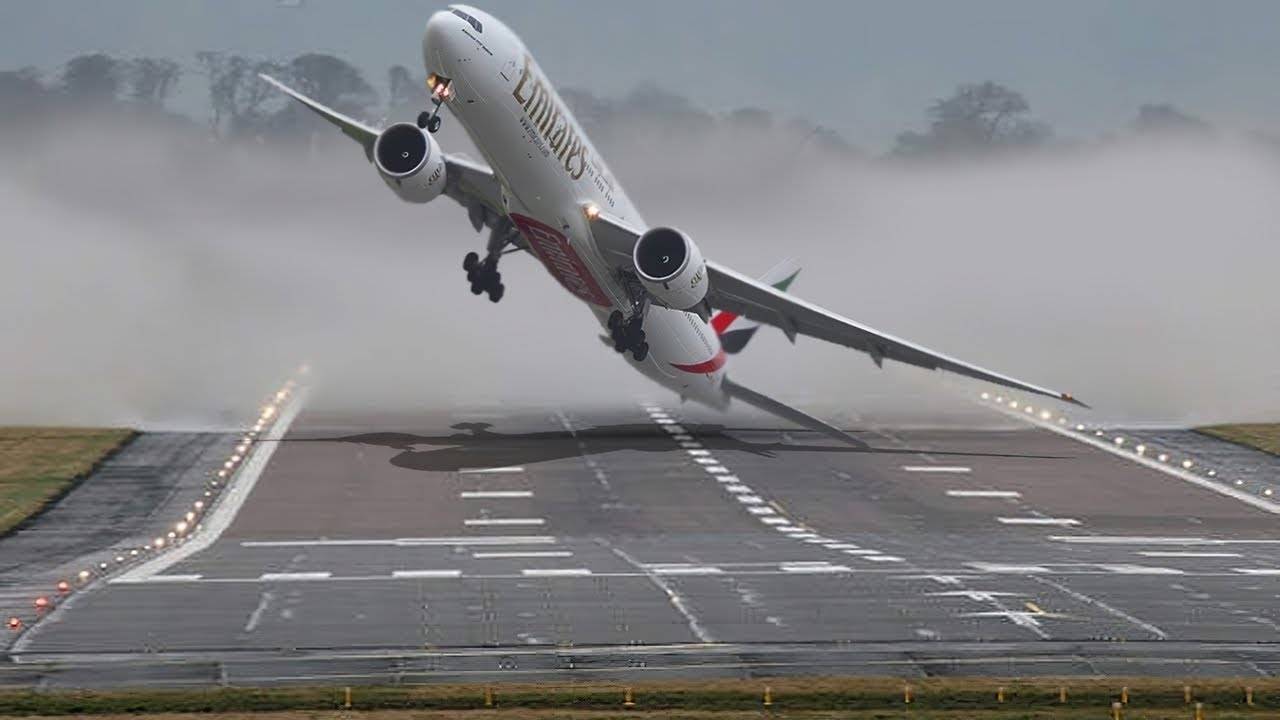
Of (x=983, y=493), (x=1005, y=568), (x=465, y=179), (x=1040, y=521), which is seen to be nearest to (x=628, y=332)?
(x=465, y=179)

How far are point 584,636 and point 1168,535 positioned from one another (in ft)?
85.4

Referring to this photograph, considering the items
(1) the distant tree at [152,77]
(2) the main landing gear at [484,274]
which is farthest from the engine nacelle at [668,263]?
(1) the distant tree at [152,77]

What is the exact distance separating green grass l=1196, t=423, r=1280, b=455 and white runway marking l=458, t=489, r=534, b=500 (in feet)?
108

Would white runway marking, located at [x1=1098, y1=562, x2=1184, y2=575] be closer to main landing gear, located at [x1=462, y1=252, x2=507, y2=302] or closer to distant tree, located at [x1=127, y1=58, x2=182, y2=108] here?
main landing gear, located at [x1=462, y1=252, x2=507, y2=302]

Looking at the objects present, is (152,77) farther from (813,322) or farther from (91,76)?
(813,322)

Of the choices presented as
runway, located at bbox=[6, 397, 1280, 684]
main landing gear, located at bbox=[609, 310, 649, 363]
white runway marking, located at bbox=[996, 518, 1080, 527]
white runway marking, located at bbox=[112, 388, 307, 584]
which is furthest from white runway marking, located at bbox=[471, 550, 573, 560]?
main landing gear, located at bbox=[609, 310, 649, 363]

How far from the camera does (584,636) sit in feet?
145

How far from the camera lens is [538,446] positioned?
268 feet

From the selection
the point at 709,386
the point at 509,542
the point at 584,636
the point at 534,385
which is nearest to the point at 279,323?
the point at 534,385

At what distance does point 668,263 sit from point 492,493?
32.2ft

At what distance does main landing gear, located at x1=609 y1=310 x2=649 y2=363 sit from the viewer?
74.6m

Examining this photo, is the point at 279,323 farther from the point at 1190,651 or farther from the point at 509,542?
the point at 1190,651

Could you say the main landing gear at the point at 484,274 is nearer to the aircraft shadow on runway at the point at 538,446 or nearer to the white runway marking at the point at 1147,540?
the aircraft shadow on runway at the point at 538,446

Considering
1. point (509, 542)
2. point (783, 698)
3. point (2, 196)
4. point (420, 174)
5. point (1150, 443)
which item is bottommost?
point (783, 698)
